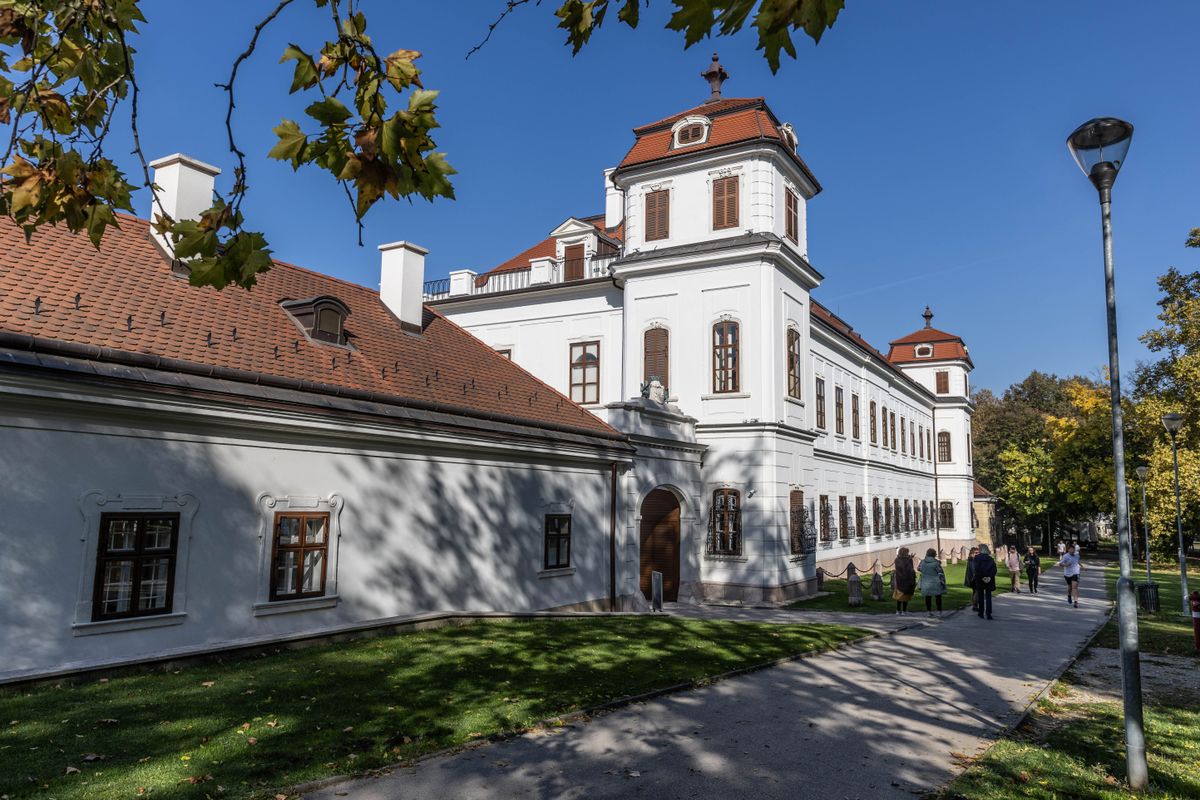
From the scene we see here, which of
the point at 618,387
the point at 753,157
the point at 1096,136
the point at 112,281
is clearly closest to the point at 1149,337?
the point at 753,157

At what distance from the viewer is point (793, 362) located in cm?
2538

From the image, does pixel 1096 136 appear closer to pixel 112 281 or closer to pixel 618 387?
pixel 112 281

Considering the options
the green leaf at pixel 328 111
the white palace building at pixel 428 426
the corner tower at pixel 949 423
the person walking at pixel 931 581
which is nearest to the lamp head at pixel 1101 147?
the green leaf at pixel 328 111

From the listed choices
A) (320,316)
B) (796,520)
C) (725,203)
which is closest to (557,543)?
(320,316)

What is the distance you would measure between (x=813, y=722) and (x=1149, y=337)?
33.0 metres

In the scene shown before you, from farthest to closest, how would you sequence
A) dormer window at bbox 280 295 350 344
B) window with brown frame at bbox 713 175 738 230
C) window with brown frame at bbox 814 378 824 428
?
window with brown frame at bbox 814 378 824 428
window with brown frame at bbox 713 175 738 230
dormer window at bbox 280 295 350 344

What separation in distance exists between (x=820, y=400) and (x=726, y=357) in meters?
8.70

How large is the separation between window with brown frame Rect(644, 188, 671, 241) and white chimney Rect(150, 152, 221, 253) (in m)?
14.3

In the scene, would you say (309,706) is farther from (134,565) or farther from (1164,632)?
(1164,632)

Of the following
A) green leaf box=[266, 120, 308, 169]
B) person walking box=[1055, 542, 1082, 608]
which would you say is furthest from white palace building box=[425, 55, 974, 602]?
green leaf box=[266, 120, 308, 169]

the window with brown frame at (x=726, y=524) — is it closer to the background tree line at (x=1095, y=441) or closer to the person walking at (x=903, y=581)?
the person walking at (x=903, y=581)

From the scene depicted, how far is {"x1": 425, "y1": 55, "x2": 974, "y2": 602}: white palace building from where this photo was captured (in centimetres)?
2330

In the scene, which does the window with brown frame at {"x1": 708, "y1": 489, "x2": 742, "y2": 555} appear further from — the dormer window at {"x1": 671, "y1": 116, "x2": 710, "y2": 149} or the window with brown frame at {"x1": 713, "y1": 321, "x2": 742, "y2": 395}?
the dormer window at {"x1": 671, "y1": 116, "x2": 710, "y2": 149}

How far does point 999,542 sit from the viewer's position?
6744 centimetres
